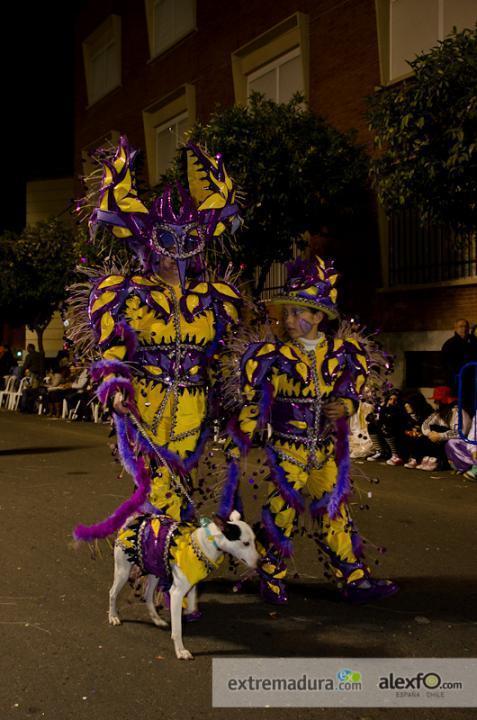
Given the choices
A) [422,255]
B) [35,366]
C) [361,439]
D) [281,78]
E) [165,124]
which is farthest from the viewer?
[165,124]

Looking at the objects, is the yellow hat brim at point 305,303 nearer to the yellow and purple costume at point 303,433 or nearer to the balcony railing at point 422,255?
the yellow and purple costume at point 303,433

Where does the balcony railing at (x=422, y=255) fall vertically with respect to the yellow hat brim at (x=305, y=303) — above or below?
above

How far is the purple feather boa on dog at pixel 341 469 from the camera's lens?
4.92m

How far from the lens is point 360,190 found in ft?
50.8

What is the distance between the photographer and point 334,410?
4.93 meters

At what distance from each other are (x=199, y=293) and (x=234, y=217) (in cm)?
79

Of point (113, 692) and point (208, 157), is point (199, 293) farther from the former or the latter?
point (113, 692)

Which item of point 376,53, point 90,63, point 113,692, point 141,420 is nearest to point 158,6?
point 90,63

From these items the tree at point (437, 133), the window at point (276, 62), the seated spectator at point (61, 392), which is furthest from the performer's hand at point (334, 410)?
the seated spectator at point (61, 392)

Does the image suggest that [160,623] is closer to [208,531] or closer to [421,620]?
[208,531]

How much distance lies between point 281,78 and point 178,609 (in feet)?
54.7

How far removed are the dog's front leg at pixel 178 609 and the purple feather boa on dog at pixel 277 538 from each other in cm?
98

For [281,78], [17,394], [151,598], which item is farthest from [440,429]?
[17,394]

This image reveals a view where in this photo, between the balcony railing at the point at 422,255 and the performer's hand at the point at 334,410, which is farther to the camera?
the balcony railing at the point at 422,255
